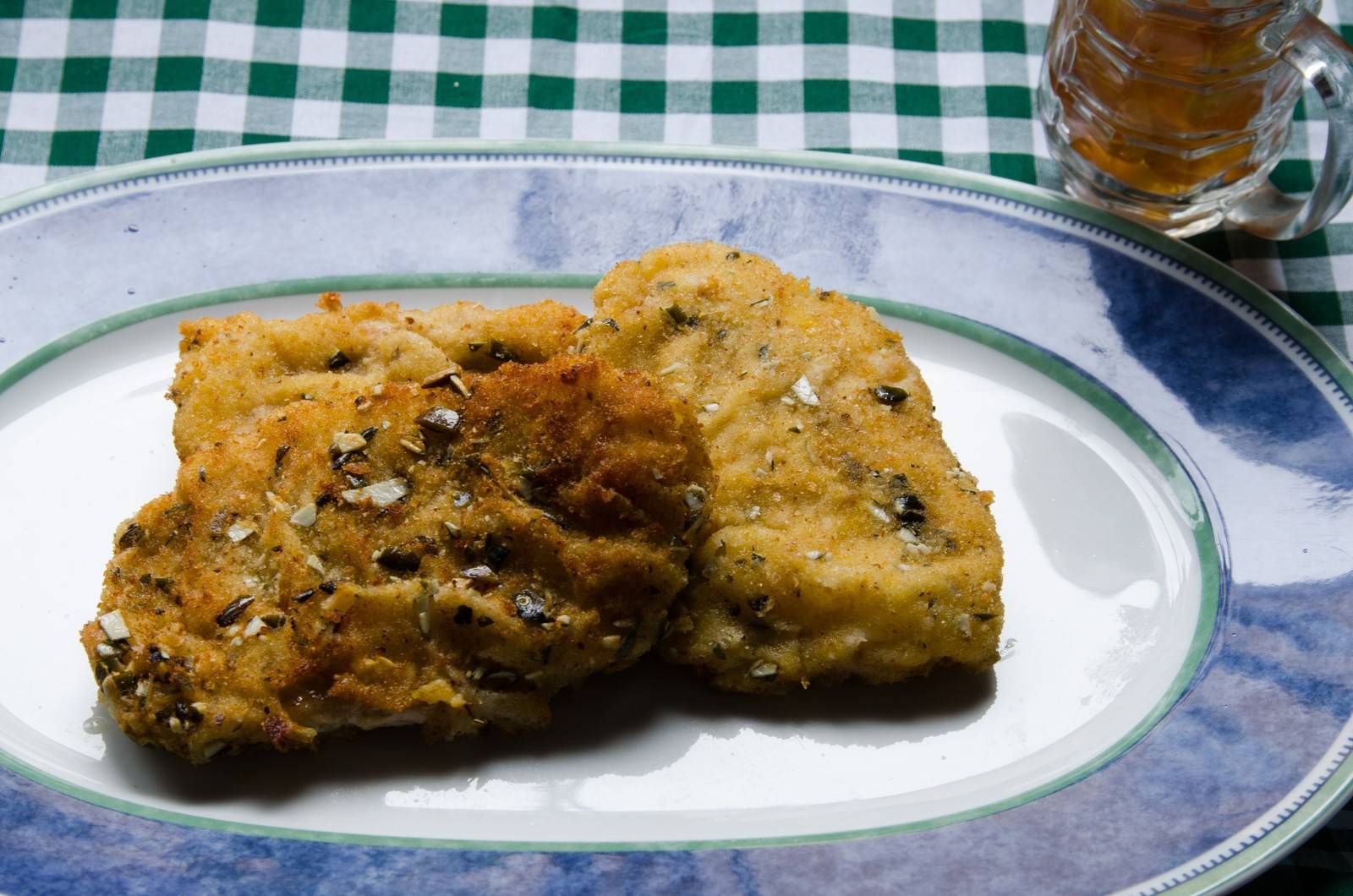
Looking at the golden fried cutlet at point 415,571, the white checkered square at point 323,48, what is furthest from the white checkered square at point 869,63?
the golden fried cutlet at point 415,571

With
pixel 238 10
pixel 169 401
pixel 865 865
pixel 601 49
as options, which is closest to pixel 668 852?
pixel 865 865

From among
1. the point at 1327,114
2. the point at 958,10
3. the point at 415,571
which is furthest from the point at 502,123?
the point at 1327,114

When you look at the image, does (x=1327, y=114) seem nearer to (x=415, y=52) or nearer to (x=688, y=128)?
(x=688, y=128)

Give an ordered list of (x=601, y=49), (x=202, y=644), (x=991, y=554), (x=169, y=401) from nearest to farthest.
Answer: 1. (x=202, y=644)
2. (x=991, y=554)
3. (x=169, y=401)
4. (x=601, y=49)

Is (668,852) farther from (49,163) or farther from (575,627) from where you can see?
(49,163)

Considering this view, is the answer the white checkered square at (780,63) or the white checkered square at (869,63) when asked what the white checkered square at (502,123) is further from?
the white checkered square at (869,63)

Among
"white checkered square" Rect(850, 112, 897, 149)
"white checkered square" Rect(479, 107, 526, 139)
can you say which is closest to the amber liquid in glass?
"white checkered square" Rect(850, 112, 897, 149)
